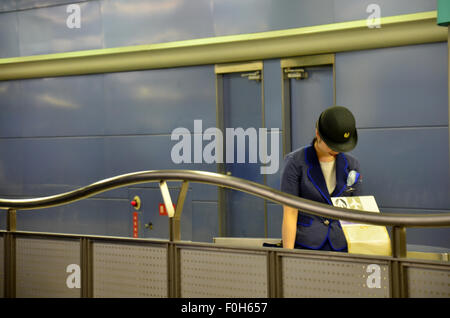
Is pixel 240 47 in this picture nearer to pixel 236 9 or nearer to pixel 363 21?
pixel 236 9

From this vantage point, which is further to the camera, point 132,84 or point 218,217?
point 132,84

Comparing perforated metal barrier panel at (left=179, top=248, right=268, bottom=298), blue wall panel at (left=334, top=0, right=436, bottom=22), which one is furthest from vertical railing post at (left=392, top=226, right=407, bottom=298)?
blue wall panel at (left=334, top=0, right=436, bottom=22)

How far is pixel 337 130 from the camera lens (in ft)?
9.83

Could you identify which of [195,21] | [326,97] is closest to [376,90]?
[326,97]

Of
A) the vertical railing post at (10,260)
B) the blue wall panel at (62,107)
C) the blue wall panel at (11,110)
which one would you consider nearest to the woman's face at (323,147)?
the vertical railing post at (10,260)

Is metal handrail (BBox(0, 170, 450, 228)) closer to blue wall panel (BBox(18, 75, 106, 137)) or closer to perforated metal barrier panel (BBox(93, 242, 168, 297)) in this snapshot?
perforated metal barrier panel (BBox(93, 242, 168, 297))

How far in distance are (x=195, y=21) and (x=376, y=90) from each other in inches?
95.0

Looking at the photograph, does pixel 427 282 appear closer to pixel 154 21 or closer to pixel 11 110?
pixel 154 21

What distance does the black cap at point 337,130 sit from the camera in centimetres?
300

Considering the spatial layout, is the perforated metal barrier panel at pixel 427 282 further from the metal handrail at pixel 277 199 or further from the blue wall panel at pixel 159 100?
the blue wall panel at pixel 159 100

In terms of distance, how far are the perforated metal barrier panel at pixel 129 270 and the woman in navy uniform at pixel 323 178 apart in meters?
0.76

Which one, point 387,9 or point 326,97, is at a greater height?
point 387,9
